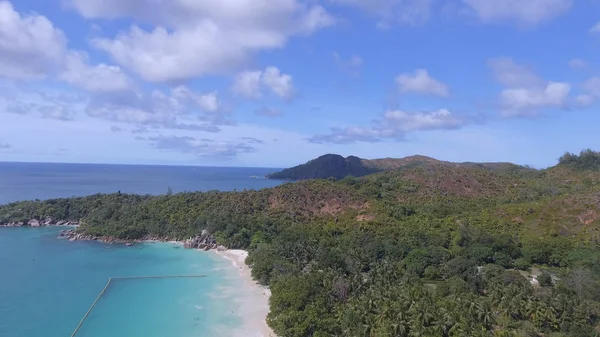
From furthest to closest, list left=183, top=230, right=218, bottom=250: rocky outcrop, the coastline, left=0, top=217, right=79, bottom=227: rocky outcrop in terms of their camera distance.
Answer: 1. left=0, top=217, right=79, bottom=227: rocky outcrop
2. left=183, top=230, right=218, bottom=250: rocky outcrop
3. the coastline

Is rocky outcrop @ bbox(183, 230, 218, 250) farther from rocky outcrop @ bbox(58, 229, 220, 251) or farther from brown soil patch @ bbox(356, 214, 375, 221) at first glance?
brown soil patch @ bbox(356, 214, 375, 221)

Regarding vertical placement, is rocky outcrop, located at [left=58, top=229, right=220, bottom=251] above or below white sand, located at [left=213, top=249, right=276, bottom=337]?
above

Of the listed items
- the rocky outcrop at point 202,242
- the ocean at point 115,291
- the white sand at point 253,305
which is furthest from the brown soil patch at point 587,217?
the rocky outcrop at point 202,242

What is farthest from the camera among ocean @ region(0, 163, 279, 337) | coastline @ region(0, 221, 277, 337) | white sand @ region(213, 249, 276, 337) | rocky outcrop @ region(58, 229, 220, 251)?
rocky outcrop @ region(58, 229, 220, 251)

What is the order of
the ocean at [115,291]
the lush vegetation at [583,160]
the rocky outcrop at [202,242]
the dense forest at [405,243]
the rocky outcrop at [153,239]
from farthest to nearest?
1. the lush vegetation at [583,160]
2. the rocky outcrop at [153,239]
3. the rocky outcrop at [202,242]
4. the ocean at [115,291]
5. the dense forest at [405,243]

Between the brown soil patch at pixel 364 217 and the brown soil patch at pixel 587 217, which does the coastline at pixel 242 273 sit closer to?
the brown soil patch at pixel 364 217

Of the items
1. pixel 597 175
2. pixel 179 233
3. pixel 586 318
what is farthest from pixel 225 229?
pixel 597 175

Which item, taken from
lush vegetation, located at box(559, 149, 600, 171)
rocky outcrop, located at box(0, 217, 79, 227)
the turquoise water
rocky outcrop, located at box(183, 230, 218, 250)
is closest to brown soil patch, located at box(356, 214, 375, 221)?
rocky outcrop, located at box(183, 230, 218, 250)
